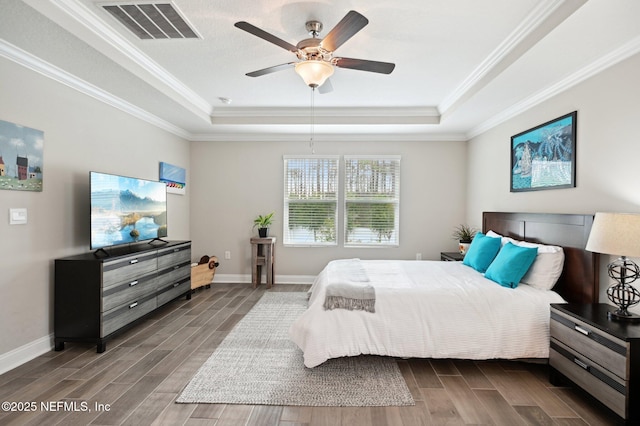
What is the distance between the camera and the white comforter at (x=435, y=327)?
260 centimetres

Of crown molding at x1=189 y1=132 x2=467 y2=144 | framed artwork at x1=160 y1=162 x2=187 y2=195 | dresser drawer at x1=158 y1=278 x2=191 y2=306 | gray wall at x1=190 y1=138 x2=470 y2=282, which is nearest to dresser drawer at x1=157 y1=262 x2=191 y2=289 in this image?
dresser drawer at x1=158 y1=278 x2=191 y2=306

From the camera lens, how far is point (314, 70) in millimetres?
2529

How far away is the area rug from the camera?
7.42 ft

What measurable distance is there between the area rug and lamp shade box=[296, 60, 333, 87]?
2.31m

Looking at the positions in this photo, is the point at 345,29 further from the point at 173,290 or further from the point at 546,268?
the point at 173,290

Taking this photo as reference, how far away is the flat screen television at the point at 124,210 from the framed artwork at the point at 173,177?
1.79 feet

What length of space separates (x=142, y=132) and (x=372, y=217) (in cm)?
363

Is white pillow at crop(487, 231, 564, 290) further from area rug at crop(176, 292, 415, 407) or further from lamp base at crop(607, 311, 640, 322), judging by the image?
area rug at crop(176, 292, 415, 407)

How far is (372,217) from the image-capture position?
5.61 m

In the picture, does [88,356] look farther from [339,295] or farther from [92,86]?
[92,86]

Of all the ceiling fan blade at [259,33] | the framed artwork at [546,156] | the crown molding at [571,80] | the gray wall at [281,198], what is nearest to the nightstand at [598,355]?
the framed artwork at [546,156]

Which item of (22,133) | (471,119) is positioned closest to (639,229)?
(471,119)

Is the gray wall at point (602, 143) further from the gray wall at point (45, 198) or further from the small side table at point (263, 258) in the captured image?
the gray wall at point (45, 198)

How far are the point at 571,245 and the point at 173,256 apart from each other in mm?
4225
